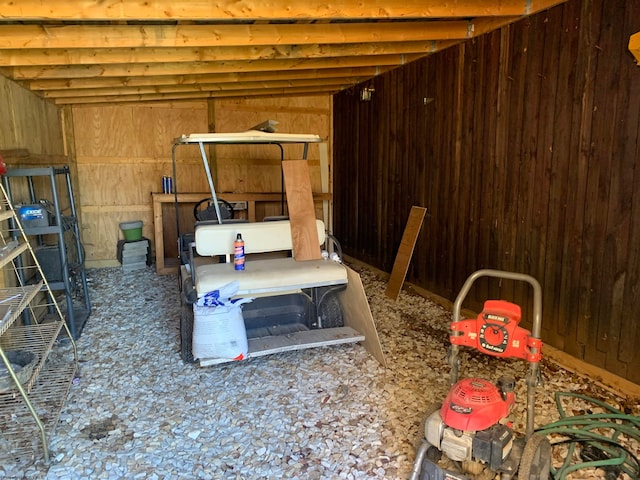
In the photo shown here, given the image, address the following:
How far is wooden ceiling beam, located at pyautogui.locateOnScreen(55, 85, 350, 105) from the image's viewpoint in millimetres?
5434

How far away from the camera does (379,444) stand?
230cm

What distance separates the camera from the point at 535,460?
5.70 ft

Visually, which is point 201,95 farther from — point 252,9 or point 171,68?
point 252,9

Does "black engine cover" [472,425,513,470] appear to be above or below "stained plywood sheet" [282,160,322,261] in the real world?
below

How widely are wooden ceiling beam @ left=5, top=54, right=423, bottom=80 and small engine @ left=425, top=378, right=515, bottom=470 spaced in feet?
11.7

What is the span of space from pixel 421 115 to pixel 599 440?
3.44 m

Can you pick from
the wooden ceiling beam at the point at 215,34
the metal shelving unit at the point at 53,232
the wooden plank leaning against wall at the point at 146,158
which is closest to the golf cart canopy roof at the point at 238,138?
the wooden ceiling beam at the point at 215,34

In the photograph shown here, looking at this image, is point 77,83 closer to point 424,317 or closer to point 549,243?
point 424,317

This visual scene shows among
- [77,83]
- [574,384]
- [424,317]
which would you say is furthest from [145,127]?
[574,384]

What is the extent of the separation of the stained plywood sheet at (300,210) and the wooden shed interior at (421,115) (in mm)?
1003

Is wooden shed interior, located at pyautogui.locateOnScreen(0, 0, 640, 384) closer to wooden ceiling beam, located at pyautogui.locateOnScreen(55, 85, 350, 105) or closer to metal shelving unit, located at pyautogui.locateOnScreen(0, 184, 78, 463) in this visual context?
wooden ceiling beam, located at pyautogui.locateOnScreen(55, 85, 350, 105)

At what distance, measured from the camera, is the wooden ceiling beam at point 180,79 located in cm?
438

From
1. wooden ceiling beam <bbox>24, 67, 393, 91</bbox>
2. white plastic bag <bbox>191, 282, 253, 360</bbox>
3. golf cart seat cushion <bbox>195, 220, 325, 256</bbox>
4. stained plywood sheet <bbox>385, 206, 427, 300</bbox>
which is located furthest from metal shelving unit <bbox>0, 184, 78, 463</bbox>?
stained plywood sheet <bbox>385, 206, 427, 300</bbox>

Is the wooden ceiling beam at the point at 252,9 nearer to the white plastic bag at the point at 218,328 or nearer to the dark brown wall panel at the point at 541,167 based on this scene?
the dark brown wall panel at the point at 541,167
